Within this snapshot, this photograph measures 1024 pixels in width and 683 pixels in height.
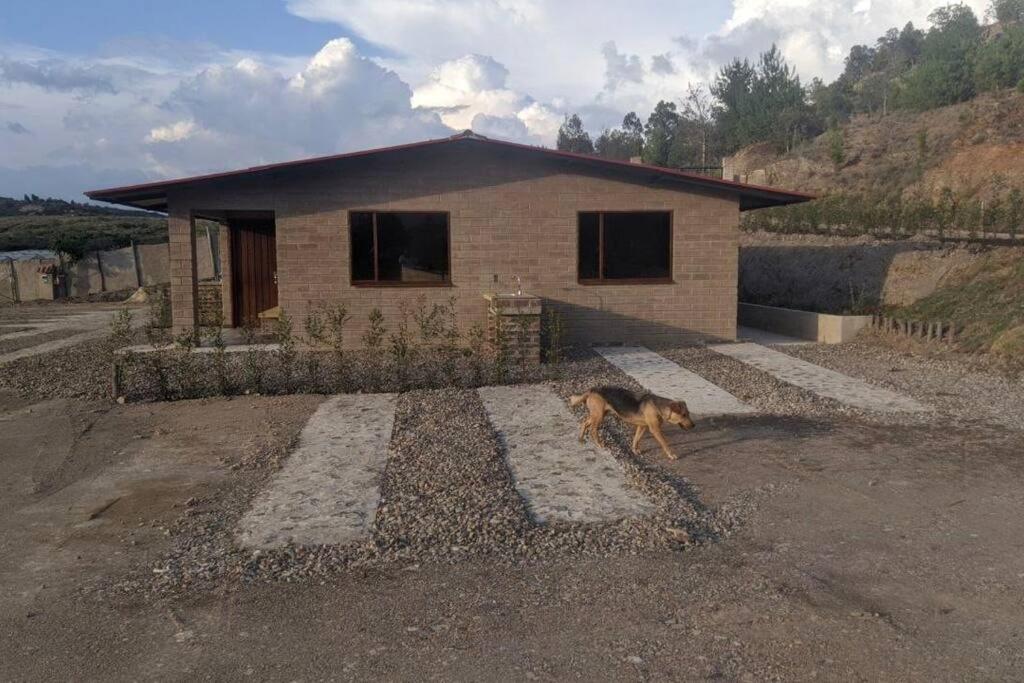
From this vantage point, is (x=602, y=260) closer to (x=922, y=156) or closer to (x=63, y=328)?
(x=63, y=328)

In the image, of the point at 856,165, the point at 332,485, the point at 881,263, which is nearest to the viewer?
the point at 332,485

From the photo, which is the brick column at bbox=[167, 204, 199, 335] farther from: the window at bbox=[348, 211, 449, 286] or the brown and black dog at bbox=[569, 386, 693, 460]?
the brown and black dog at bbox=[569, 386, 693, 460]

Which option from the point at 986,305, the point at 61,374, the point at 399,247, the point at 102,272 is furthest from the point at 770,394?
the point at 102,272

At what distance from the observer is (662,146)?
54.3 metres

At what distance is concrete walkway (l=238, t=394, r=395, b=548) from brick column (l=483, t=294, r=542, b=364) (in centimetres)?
276

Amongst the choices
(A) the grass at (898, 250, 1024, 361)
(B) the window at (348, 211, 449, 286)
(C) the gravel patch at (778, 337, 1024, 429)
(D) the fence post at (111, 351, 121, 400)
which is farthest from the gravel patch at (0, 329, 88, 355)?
(A) the grass at (898, 250, 1024, 361)

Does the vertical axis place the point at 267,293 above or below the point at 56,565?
above

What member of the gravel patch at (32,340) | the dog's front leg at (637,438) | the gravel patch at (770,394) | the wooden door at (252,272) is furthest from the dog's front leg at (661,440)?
the gravel patch at (32,340)

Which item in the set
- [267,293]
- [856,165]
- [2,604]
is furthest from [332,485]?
[856,165]

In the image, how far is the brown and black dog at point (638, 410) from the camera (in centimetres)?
702

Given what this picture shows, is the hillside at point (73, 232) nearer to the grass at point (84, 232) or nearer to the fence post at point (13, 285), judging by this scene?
the grass at point (84, 232)

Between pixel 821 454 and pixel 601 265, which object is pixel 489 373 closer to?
pixel 601 265

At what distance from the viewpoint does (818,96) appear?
187 ft

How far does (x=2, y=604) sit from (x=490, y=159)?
411 inches
